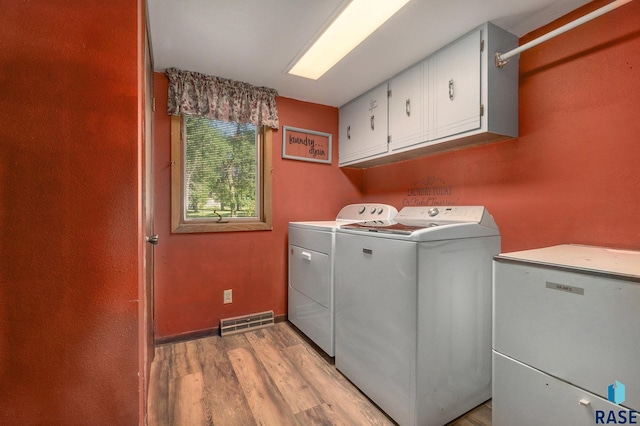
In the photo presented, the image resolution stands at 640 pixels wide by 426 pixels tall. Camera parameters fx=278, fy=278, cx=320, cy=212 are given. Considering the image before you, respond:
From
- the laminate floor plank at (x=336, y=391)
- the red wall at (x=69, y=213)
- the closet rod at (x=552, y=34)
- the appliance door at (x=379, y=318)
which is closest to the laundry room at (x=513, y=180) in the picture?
the closet rod at (x=552, y=34)

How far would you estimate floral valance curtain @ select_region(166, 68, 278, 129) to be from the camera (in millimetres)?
2207

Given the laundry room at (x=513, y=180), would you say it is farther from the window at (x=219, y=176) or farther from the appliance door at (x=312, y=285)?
the appliance door at (x=312, y=285)

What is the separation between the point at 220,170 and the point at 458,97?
1.91 m

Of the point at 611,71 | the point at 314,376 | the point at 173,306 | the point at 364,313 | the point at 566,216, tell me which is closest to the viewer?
the point at 611,71

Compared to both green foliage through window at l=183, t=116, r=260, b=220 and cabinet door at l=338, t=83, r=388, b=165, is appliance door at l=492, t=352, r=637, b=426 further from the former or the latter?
green foliage through window at l=183, t=116, r=260, b=220

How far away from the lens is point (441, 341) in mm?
1421

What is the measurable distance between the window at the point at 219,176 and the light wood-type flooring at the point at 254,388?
3.22 ft

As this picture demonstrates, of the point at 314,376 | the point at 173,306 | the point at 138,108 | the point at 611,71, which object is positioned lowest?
the point at 314,376

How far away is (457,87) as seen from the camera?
170cm

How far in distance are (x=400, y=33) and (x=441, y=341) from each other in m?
1.76

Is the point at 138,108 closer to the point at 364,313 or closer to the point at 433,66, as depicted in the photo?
the point at 364,313

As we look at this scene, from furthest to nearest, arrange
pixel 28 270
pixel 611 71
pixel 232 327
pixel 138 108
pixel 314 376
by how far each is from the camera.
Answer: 1. pixel 232 327
2. pixel 314 376
3. pixel 611 71
4. pixel 138 108
5. pixel 28 270

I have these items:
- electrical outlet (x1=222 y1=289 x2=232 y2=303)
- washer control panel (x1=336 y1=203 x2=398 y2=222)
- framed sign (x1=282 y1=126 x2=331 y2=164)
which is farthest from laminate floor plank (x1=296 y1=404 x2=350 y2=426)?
framed sign (x1=282 y1=126 x2=331 y2=164)

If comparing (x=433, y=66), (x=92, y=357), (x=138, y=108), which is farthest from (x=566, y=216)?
(x=92, y=357)
